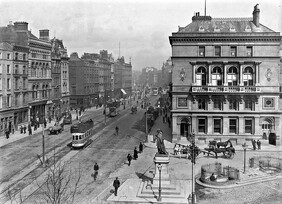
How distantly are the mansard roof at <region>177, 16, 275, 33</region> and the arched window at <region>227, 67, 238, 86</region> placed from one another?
5424 mm

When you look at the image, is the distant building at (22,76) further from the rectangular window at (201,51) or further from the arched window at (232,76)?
the arched window at (232,76)

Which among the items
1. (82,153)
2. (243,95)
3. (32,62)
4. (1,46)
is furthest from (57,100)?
(243,95)

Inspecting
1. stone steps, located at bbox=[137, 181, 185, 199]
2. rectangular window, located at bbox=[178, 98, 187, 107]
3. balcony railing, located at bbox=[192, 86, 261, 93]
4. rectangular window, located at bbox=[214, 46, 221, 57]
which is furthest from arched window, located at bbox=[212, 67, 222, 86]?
stone steps, located at bbox=[137, 181, 185, 199]

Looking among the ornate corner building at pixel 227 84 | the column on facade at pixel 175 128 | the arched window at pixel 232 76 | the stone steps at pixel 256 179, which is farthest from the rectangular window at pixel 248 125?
the stone steps at pixel 256 179

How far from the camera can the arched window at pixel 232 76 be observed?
47.2 meters

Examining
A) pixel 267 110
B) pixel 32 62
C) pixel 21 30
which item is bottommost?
pixel 267 110

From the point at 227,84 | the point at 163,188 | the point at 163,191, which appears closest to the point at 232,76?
the point at 227,84

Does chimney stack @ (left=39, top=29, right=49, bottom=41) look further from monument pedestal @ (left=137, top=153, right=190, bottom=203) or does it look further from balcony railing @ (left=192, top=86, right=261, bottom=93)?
monument pedestal @ (left=137, top=153, right=190, bottom=203)

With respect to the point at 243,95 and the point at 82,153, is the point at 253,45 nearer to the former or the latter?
the point at 243,95

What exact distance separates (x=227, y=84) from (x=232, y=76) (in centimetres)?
133

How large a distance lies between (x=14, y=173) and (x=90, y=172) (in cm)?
739

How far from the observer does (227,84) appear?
47.2 metres

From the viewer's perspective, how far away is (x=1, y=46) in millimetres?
56250

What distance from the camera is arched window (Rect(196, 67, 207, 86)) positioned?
156ft
